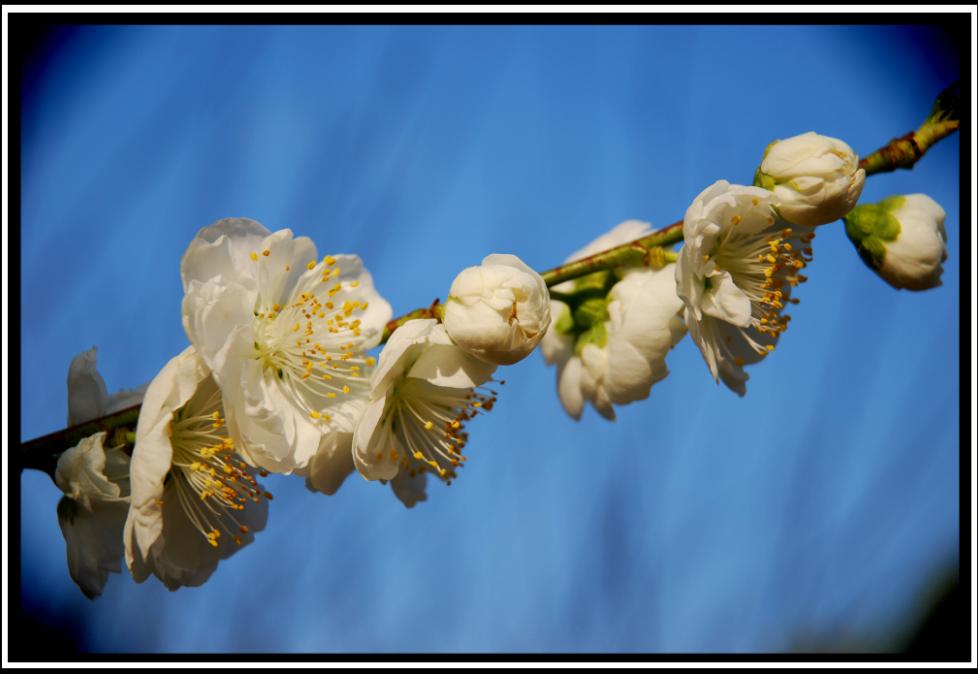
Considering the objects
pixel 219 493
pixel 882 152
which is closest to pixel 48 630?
pixel 219 493

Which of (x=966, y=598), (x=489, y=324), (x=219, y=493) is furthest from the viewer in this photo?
(x=966, y=598)

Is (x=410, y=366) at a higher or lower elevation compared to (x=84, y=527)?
higher

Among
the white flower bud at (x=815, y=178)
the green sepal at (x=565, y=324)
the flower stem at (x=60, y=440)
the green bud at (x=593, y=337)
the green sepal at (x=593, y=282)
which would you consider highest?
the white flower bud at (x=815, y=178)

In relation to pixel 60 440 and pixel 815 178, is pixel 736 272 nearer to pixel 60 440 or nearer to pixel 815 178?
pixel 815 178

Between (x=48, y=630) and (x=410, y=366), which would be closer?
(x=410, y=366)

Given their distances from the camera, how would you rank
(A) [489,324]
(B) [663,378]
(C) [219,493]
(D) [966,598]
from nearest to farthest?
1. (A) [489,324]
2. (C) [219,493]
3. (B) [663,378]
4. (D) [966,598]

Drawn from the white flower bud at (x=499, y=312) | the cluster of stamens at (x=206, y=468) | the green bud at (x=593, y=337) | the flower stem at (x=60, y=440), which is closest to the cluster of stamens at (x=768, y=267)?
the green bud at (x=593, y=337)

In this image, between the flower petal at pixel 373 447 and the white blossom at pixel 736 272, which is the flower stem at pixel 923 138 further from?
the flower petal at pixel 373 447

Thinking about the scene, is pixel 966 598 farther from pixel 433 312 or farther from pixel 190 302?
pixel 190 302
